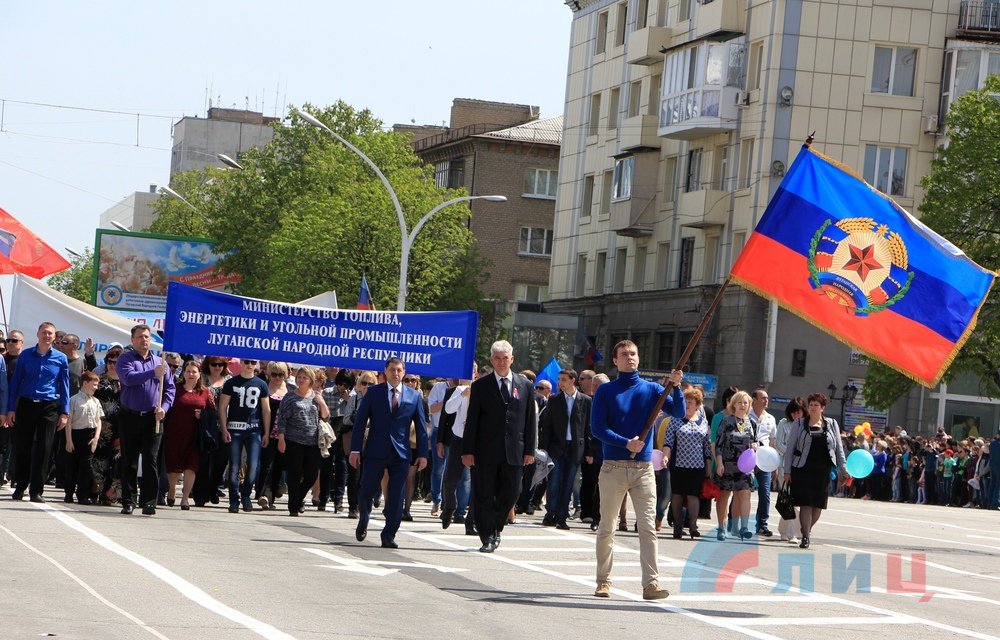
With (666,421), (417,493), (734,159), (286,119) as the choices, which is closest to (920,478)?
(734,159)

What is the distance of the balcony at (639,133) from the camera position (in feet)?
194

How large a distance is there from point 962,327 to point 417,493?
42.3 ft

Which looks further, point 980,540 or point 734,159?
point 734,159

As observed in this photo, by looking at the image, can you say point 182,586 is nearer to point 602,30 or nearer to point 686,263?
point 686,263

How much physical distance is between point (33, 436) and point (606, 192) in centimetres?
4598

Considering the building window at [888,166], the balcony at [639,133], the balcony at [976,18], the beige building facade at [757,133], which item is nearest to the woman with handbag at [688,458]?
the beige building facade at [757,133]

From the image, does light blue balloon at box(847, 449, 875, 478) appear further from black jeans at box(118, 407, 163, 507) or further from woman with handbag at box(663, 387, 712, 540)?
black jeans at box(118, 407, 163, 507)

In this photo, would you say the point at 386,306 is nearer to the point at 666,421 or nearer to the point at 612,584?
the point at 666,421

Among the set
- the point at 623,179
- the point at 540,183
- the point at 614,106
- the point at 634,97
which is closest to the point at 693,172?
the point at 623,179

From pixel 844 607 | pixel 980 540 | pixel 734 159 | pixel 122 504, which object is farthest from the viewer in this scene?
pixel 734 159

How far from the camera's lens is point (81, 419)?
62.4 ft

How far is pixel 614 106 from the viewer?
2472 inches

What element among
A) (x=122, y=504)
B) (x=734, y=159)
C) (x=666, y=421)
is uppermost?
(x=734, y=159)

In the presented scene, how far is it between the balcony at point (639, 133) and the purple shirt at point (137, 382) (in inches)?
1677
